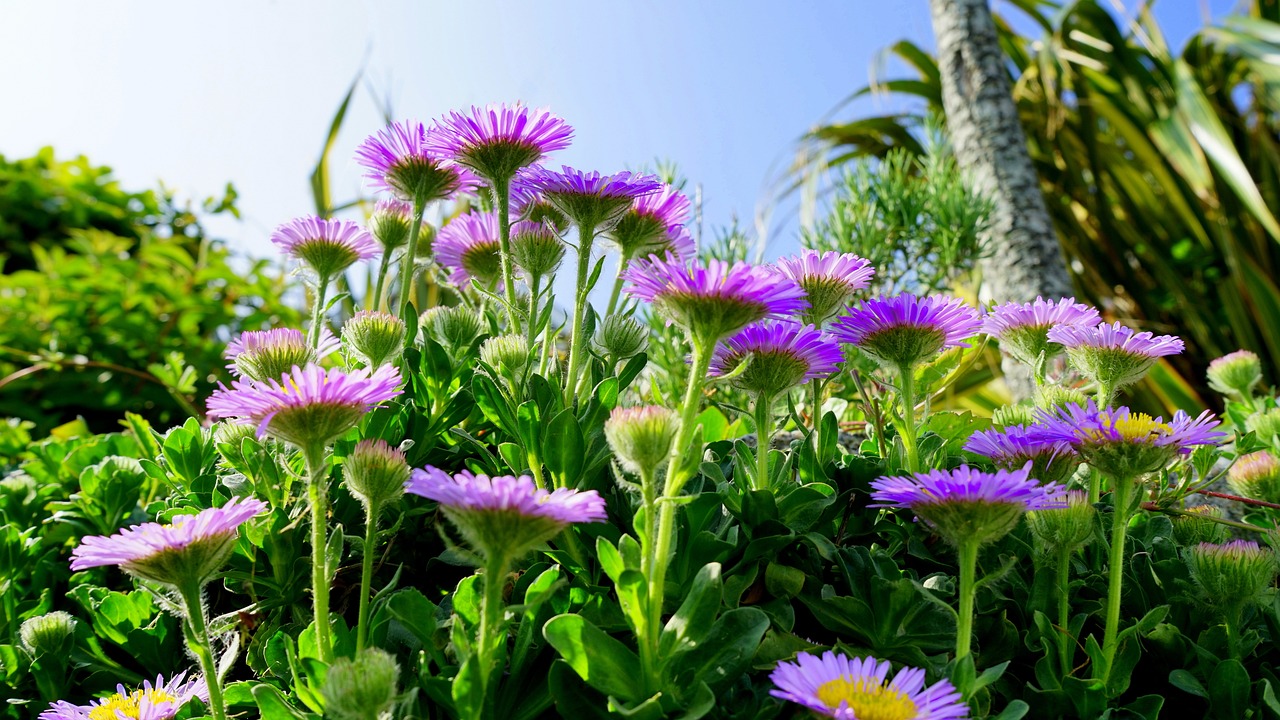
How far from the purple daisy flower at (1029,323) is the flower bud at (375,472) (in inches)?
23.8

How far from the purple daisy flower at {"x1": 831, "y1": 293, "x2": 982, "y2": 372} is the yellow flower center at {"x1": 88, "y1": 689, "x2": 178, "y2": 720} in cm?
67

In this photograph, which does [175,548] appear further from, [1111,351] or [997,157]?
[997,157]

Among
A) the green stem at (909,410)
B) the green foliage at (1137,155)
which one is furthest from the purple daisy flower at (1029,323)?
the green foliage at (1137,155)

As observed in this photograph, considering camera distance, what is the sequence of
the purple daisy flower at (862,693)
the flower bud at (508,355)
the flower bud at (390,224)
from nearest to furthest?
the purple daisy flower at (862,693), the flower bud at (508,355), the flower bud at (390,224)

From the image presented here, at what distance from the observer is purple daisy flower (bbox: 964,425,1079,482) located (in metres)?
0.77

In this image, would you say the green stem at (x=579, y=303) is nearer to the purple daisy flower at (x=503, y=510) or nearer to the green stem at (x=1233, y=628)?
the purple daisy flower at (x=503, y=510)

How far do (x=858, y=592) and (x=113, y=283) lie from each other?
232 cm

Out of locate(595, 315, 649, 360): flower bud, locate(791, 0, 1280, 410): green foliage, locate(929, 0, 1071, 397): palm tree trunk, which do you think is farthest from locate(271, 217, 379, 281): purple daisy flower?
locate(791, 0, 1280, 410): green foliage

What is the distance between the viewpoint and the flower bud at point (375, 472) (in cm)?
67

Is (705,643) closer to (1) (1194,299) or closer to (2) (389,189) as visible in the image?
(2) (389,189)

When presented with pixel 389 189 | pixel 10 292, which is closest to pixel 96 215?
pixel 10 292

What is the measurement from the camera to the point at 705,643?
656 millimetres

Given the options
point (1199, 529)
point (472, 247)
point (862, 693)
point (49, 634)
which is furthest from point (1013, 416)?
point (49, 634)

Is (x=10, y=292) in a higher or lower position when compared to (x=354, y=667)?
higher
